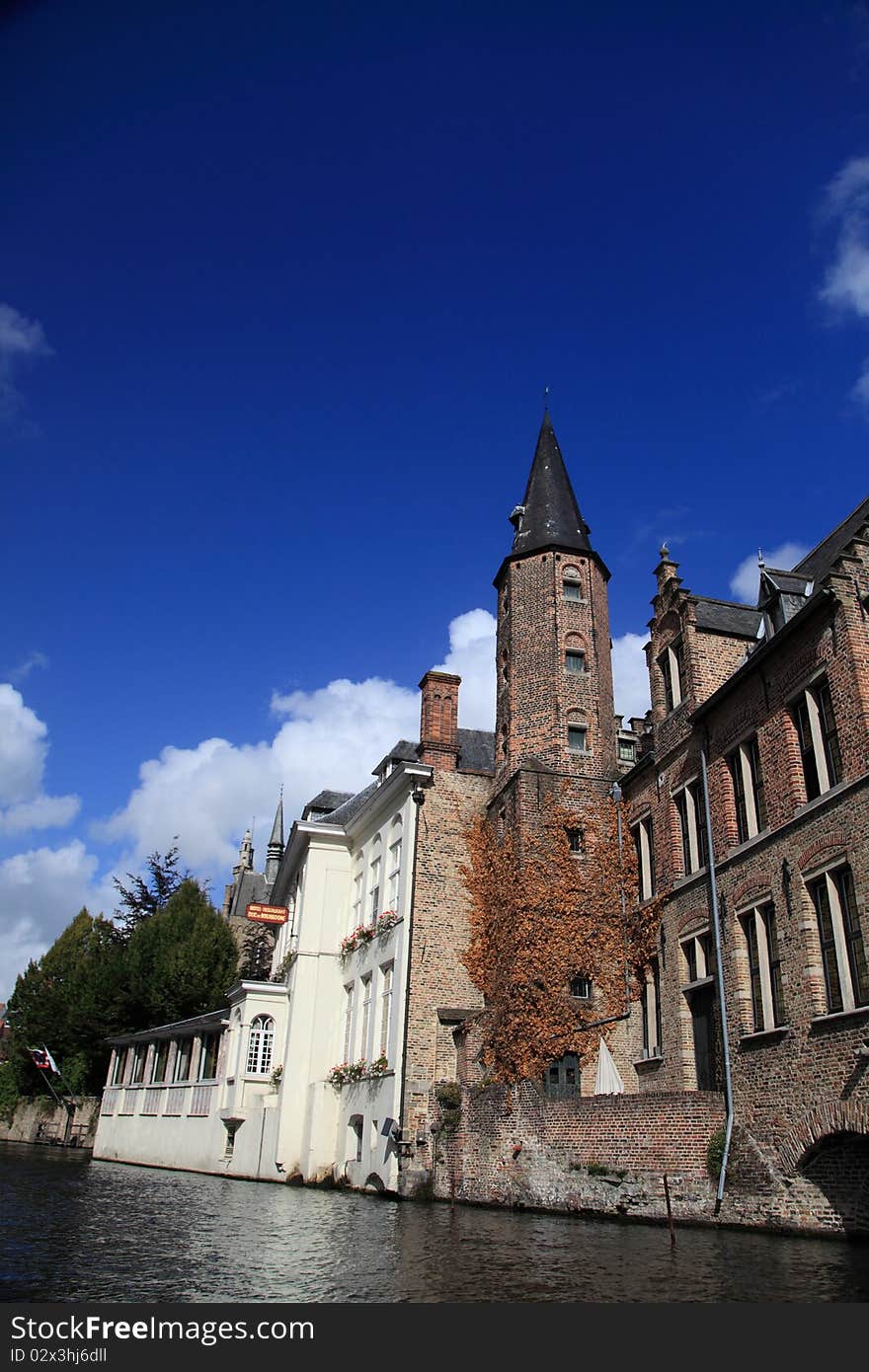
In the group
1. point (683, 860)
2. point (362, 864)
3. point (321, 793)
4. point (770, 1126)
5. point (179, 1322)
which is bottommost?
point (179, 1322)

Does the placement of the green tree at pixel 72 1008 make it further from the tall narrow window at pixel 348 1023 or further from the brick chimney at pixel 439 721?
the brick chimney at pixel 439 721

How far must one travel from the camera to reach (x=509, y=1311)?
727 cm

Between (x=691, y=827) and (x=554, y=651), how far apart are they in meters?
8.41

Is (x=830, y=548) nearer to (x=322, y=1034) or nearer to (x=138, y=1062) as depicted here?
(x=322, y=1034)

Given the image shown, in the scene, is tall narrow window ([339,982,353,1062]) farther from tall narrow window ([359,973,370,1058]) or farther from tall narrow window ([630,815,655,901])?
tall narrow window ([630,815,655,901])

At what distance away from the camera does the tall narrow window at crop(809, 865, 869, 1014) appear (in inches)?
560

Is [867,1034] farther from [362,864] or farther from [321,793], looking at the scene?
[321,793]

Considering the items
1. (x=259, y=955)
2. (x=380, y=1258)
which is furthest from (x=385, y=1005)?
(x=259, y=955)

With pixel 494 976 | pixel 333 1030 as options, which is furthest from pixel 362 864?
pixel 494 976

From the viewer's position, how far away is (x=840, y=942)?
47.9ft

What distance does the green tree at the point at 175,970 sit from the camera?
4719 cm

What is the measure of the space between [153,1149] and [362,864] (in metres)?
16.1

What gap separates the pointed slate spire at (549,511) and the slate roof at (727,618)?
23.7 ft

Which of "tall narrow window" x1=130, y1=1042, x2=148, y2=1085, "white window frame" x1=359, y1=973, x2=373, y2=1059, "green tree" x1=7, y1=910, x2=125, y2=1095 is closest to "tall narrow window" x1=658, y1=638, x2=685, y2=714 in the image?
"white window frame" x1=359, y1=973, x2=373, y2=1059
